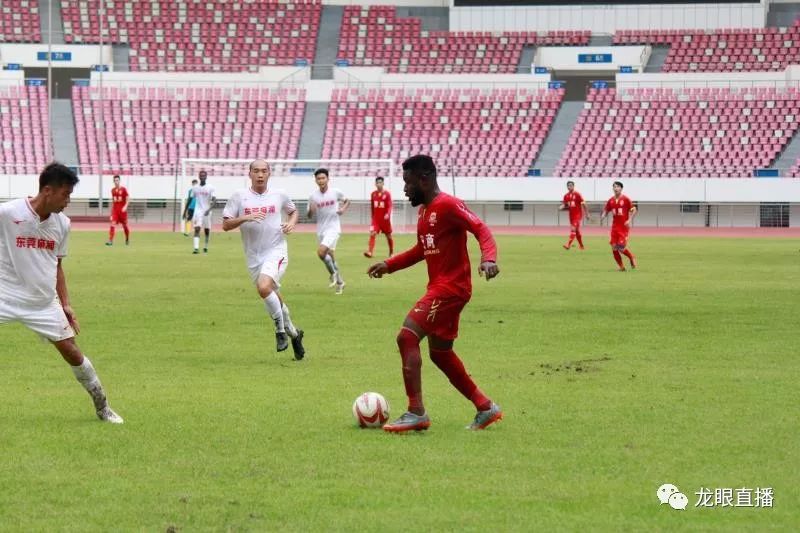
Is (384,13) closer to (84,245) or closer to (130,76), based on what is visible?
(130,76)

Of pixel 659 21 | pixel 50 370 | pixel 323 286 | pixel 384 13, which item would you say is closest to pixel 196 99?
pixel 384 13

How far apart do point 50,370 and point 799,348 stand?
337 inches

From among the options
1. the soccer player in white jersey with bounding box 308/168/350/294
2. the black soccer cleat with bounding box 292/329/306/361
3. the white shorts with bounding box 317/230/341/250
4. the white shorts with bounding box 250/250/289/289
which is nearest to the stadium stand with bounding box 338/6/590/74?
the soccer player in white jersey with bounding box 308/168/350/294

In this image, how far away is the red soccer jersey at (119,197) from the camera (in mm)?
38781

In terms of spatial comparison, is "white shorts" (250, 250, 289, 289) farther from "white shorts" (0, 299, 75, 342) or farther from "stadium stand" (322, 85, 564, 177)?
"stadium stand" (322, 85, 564, 177)

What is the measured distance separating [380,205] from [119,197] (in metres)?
9.34

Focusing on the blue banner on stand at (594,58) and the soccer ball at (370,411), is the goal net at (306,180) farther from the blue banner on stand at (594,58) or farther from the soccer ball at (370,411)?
the soccer ball at (370,411)

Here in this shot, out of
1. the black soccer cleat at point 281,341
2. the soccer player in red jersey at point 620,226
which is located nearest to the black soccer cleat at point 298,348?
the black soccer cleat at point 281,341

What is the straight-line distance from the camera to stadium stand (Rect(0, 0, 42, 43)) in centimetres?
6625

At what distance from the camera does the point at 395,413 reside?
10.2m

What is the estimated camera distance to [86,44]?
66.1 m

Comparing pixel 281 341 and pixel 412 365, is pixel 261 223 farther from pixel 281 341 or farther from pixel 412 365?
pixel 412 365

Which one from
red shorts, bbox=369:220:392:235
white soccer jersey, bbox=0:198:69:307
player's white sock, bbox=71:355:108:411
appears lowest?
red shorts, bbox=369:220:392:235

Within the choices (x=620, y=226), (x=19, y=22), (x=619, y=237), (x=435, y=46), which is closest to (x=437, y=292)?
(x=619, y=237)
